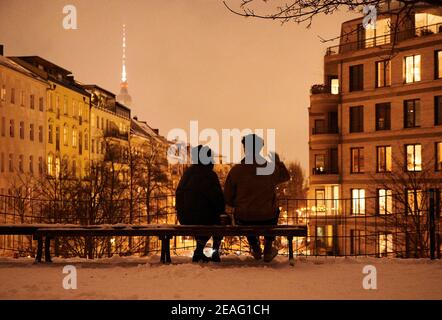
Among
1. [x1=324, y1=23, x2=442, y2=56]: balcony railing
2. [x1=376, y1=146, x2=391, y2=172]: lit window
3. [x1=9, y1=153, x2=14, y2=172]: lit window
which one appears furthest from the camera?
[x1=9, y1=153, x2=14, y2=172]: lit window

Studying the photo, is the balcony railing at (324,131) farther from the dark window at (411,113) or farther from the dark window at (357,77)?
the dark window at (411,113)

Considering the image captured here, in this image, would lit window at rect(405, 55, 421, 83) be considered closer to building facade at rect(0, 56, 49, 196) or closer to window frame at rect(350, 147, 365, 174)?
window frame at rect(350, 147, 365, 174)

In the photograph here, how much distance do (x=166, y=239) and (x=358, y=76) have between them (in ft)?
143

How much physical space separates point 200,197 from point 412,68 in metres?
40.6

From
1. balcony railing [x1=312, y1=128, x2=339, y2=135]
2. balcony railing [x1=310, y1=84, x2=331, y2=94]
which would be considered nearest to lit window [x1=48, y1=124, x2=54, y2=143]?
balcony railing [x1=312, y1=128, x2=339, y2=135]

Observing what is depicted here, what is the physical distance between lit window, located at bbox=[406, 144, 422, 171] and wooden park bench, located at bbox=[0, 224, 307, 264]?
1536 inches

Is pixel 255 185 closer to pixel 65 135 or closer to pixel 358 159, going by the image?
pixel 358 159

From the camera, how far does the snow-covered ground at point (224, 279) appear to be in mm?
8172

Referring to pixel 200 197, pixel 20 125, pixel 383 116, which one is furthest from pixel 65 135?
pixel 200 197

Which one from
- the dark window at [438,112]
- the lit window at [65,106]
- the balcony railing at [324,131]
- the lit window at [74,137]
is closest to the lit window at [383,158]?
the dark window at [438,112]

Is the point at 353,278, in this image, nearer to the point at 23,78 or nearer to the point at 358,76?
the point at 358,76

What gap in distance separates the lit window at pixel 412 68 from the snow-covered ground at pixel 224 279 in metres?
39.2

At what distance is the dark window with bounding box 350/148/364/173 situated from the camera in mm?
52362

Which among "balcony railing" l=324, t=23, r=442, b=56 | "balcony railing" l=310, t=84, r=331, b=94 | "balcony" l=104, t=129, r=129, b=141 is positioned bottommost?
"balcony" l=104, t=129, r=129, b=141
